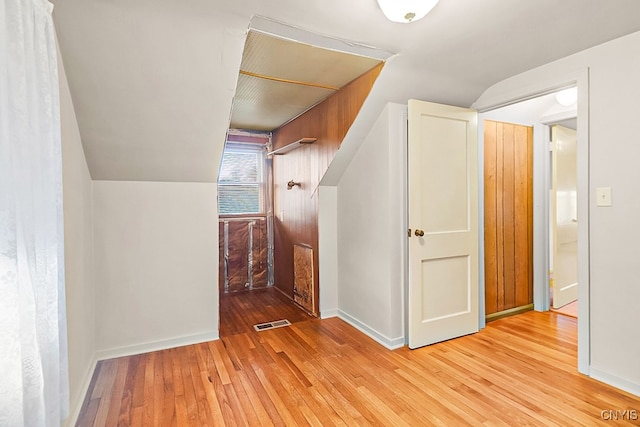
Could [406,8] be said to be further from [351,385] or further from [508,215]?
[508,215]

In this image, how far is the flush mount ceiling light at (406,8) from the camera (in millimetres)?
1517

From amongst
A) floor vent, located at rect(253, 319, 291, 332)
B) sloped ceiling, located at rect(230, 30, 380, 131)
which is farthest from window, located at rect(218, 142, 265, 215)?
floor vent, located at rect(253, 319, 291, 332)

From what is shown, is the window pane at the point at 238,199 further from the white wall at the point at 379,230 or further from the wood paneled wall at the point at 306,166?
the white wall at the point at 379,230

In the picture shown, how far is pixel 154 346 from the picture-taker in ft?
8.89

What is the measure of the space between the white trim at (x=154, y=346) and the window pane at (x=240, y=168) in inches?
89.5

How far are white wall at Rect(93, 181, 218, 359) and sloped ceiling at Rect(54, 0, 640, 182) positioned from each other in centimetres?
22

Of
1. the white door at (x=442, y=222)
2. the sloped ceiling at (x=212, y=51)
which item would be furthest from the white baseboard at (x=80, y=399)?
the white door at (x=442, y=222)

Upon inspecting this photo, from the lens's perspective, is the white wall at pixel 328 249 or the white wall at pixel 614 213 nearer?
the white wall at pixel 614 213

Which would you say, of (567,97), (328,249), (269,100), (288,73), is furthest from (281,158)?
(567,97)

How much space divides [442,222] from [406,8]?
1.70 m

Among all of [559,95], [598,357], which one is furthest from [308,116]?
[598,357]

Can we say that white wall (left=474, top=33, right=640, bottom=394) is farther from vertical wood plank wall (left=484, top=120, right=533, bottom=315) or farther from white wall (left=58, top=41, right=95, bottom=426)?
white wall (left=58, top=41, right=95, bottom=426)

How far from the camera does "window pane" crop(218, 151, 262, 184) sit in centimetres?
455

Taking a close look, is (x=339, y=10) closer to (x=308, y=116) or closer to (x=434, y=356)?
(x=308, y=116)
